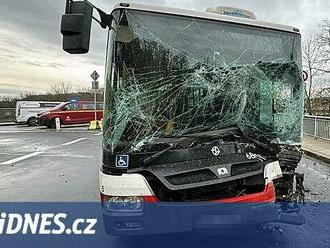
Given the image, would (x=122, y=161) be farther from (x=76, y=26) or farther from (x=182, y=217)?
(x=76, y=26)

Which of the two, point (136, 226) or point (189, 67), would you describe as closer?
point (136, 226)

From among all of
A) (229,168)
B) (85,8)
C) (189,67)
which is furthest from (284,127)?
(85,8)

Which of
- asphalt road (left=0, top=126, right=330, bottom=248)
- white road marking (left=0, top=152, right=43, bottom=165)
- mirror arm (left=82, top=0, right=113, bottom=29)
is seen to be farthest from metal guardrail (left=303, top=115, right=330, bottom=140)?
mirror arm (left=82, top=0, right=113, bottom=29)

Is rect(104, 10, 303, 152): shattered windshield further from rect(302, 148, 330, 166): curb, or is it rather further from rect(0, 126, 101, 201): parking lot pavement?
rect(302, 148, 330, 166): curb

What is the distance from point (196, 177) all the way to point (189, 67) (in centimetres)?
119

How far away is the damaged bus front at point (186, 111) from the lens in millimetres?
3908

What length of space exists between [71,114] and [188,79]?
25.6 m

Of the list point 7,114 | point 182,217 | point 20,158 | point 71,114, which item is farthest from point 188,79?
point 7,114

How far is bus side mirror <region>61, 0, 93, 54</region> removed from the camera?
3.81 m

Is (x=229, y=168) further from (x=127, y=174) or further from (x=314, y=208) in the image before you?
(x=314, y=208)

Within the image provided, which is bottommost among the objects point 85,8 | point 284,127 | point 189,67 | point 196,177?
point 196,177

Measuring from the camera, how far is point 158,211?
3861mm

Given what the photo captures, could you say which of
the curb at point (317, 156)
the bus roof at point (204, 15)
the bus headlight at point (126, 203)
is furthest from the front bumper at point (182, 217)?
the curb at point (317, 156)

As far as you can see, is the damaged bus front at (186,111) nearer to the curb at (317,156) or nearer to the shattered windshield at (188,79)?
the shattered windshield at (188,79)
